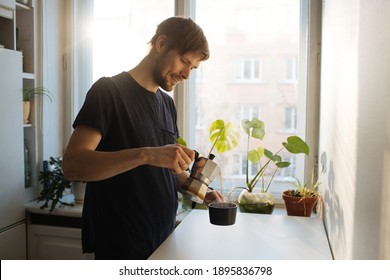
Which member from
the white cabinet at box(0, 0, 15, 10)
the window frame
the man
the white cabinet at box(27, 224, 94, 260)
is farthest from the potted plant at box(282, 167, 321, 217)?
the white cabinet at box(0, 0, 15, 10)

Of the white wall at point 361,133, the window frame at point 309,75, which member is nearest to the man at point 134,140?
the white wall at point 361,133

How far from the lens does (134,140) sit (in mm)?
1391

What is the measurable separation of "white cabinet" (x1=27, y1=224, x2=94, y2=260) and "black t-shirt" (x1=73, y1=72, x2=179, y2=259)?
90 centimetres

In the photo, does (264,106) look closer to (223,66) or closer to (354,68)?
(223,66)

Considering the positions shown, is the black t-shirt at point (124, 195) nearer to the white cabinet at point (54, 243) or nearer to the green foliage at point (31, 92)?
the white cabinet at point (54, 243)

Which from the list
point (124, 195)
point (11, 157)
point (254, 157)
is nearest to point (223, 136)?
point (254, 157)

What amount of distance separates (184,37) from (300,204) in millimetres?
971

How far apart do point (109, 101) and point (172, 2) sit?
1316 millimetres

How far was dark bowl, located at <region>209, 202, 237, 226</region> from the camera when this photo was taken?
140 centimetres

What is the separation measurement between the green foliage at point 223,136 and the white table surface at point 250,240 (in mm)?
405

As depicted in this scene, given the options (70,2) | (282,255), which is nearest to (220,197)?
(282,255)

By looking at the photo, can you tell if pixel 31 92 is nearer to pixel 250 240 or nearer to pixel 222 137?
pixel 222 137

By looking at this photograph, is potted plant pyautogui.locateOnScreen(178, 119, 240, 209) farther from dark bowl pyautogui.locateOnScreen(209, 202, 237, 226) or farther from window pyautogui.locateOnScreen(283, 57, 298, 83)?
dark bowl pyautogui.locateOnScreen(209, 202, 237, 226)

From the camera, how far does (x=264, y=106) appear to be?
235 centimetres
